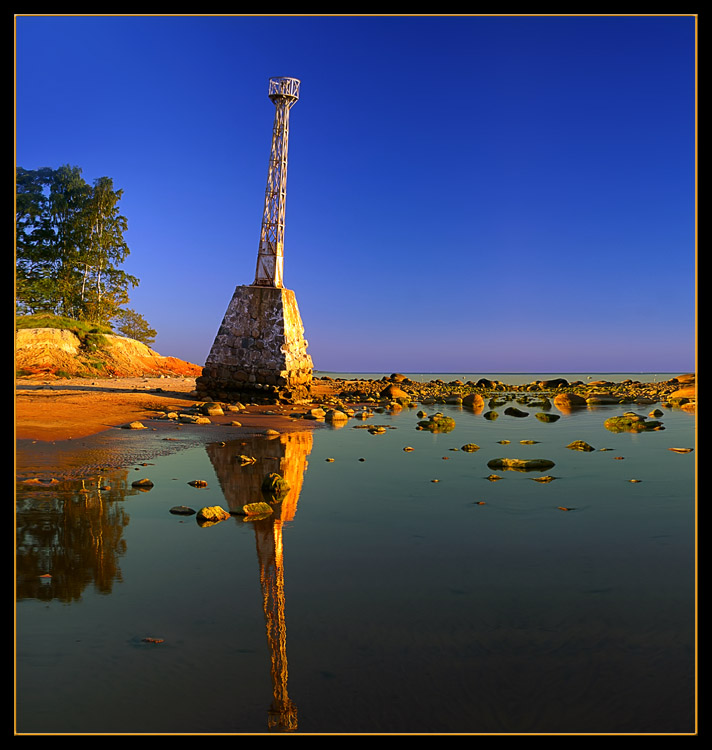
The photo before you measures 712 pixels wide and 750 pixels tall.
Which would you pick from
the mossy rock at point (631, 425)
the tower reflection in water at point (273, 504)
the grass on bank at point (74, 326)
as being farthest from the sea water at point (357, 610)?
the grass on bank at point (74, 326)

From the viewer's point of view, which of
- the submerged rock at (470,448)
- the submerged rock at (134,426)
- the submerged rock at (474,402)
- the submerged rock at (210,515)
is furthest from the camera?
the submerged rock at (474,402)

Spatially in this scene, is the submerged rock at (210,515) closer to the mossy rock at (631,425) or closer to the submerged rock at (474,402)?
the mossy rock at (631,425)

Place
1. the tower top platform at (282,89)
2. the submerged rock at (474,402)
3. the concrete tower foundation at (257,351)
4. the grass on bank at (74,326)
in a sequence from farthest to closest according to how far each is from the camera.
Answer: the grass on bank at (74,326)
the submerged rock at (474,402)
the tower top platform at (282,89)
the concrete tower foundation at (257,351)

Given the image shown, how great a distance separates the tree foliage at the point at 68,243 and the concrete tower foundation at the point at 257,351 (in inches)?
906

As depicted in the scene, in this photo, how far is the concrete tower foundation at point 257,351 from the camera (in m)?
20.5

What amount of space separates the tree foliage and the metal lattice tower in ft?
76.3

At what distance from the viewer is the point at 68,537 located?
530cm

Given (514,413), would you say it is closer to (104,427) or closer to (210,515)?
(104,427)

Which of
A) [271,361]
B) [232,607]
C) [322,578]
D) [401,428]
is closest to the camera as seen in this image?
[232,607]

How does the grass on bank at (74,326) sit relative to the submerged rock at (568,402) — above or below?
above

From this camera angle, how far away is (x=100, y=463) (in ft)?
29.7

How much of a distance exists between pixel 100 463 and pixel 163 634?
6.37 metres

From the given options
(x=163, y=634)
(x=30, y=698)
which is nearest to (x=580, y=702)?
(x=163, y=634)
